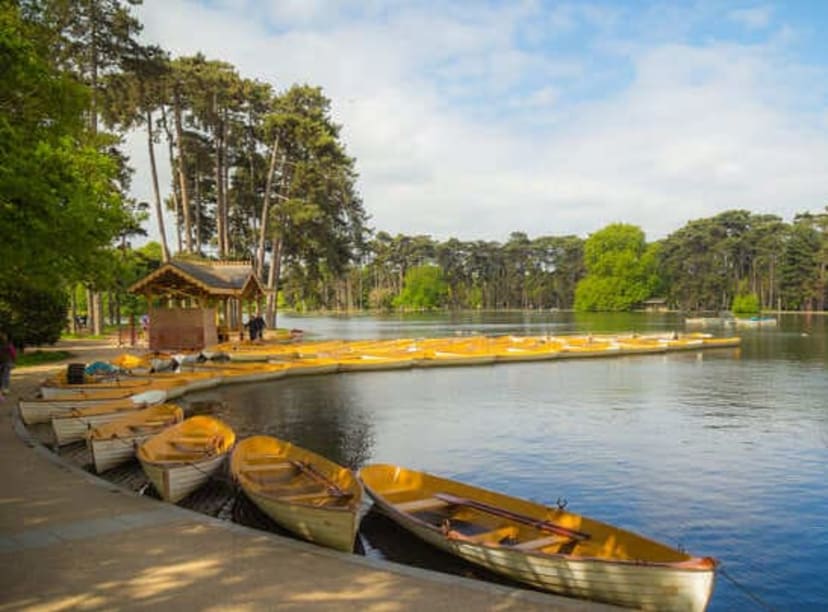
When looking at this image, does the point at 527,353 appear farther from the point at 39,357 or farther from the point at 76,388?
the point at 76,388

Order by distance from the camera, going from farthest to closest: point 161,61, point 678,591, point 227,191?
point 227,191
point 161,61
point 678,591

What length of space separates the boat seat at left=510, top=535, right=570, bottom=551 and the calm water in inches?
41.8

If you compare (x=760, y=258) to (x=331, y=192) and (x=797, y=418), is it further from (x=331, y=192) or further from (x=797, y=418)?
(x=797, y=418)

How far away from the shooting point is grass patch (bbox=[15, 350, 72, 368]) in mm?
28291

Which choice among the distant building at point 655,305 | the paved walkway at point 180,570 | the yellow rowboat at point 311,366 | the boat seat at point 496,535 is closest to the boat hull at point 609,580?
the paved walkway at point 180,570

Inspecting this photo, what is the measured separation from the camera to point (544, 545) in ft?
26.0

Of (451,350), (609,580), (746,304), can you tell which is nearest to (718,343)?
(451,350)

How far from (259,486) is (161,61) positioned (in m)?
38.6

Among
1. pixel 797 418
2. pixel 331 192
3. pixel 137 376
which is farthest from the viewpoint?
pixel 331 192

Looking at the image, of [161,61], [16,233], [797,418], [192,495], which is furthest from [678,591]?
[161,61]

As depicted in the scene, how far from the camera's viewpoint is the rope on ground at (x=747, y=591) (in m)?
8.03

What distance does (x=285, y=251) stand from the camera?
55.3 metres

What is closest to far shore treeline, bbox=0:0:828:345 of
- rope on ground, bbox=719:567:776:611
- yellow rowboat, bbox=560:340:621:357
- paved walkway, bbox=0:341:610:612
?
paved walkway, bbox=0:341:610:612

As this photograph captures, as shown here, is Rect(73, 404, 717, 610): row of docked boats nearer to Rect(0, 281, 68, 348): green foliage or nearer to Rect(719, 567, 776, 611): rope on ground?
Rect(719, 567, 776, 611): rope on ground
